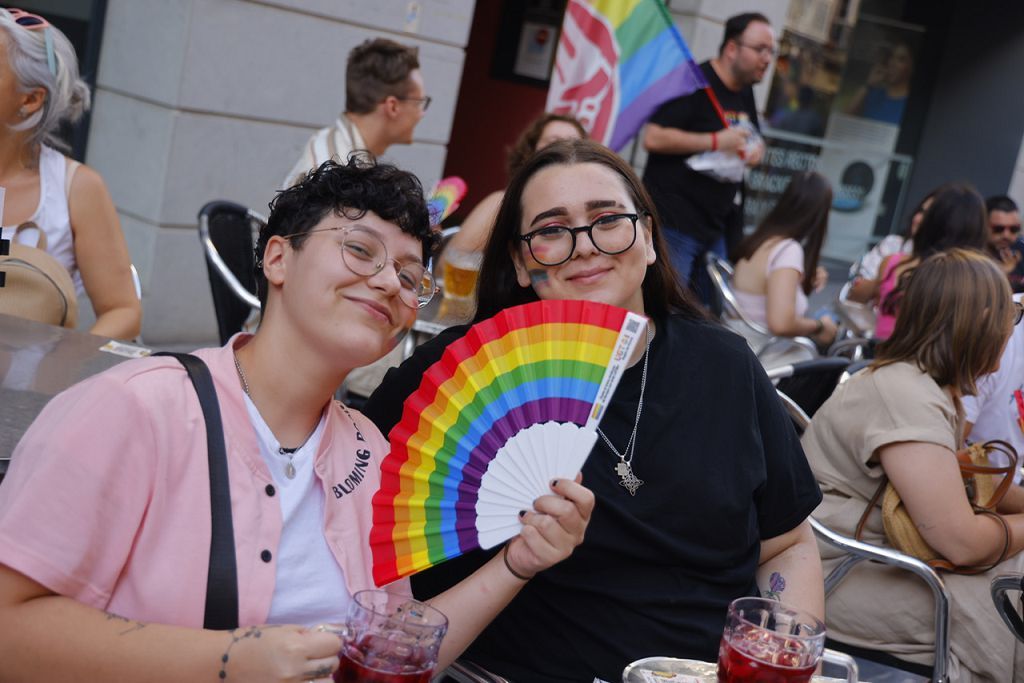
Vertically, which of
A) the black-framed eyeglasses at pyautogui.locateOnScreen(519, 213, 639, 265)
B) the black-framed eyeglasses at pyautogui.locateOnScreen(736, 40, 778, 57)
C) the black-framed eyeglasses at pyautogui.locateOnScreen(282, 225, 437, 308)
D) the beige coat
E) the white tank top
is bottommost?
the beige coat

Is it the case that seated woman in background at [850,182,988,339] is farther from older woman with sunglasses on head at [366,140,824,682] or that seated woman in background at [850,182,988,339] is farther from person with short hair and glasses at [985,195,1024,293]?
older woman with sunglasses on head at [366,140,824,682]

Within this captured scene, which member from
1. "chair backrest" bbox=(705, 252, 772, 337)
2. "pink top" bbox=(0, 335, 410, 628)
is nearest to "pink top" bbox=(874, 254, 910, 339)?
"chair backrest" bbox=(705, 252, 772, 337)

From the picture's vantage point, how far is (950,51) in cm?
1309

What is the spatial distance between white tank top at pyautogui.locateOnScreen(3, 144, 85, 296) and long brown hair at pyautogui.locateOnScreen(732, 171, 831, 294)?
3.63m

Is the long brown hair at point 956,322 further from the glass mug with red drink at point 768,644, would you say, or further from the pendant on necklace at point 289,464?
Answer: the pendant on necklace at point 289,464

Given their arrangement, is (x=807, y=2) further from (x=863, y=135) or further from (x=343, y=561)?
(x=343, y=561)

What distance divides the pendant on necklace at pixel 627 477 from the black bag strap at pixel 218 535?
833 millimetres

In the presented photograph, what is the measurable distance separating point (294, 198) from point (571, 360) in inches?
20.8

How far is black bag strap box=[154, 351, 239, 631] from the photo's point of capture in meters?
1.59

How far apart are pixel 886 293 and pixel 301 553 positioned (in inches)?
190

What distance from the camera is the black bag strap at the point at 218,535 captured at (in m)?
1.59

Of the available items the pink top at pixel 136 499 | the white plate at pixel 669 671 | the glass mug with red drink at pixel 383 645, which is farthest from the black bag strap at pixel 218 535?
the white plate at pixel 669 671

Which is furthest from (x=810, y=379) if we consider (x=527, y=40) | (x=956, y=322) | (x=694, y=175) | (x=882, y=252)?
(x=527, y=40)

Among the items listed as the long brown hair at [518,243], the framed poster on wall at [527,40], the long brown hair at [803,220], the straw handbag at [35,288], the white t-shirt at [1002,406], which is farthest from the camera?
the framed poster on wall at [527,40]
